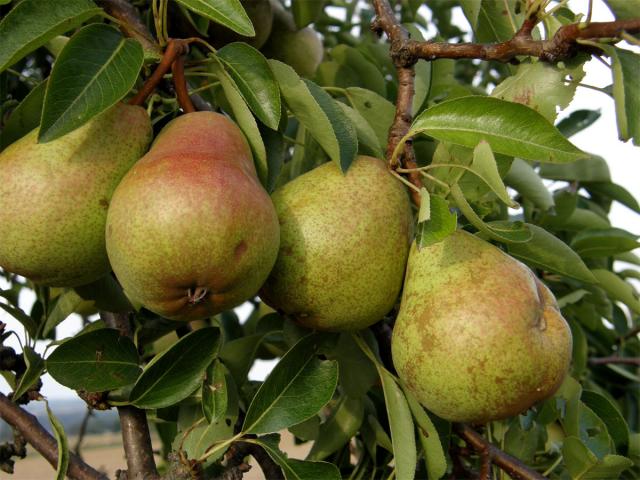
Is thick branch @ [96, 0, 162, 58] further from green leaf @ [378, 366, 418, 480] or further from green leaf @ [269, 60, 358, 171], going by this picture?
green leaf @ [378, 366, 418, 480]

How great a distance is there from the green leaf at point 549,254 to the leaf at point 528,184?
489 millimetres

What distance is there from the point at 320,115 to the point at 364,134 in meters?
0.21

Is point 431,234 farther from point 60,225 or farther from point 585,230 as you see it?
point 585,230

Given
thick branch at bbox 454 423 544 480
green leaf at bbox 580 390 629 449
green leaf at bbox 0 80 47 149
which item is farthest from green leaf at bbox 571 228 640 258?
green leaf at bbox 0 80 47 149

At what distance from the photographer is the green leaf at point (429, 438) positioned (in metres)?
1.39

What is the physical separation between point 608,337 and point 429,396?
1.62 m

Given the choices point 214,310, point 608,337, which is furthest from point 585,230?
point 214,310

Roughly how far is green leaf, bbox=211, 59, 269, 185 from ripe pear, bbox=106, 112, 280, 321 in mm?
137

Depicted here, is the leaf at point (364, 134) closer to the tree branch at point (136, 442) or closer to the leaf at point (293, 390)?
the leaf at point (293, 390)

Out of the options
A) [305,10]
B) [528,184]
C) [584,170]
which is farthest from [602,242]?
[305,10]

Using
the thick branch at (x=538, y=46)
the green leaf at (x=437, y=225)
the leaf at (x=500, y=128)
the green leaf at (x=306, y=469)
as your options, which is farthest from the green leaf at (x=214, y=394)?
the thick branch at (x=538, y=46)

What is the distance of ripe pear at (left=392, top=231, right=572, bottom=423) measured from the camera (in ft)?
3.85

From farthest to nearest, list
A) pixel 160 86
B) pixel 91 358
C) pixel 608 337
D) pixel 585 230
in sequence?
→ pixel 608 337
pixel 585 230
pixel 160 86
pixel 91 358

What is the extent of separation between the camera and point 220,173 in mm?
1094
